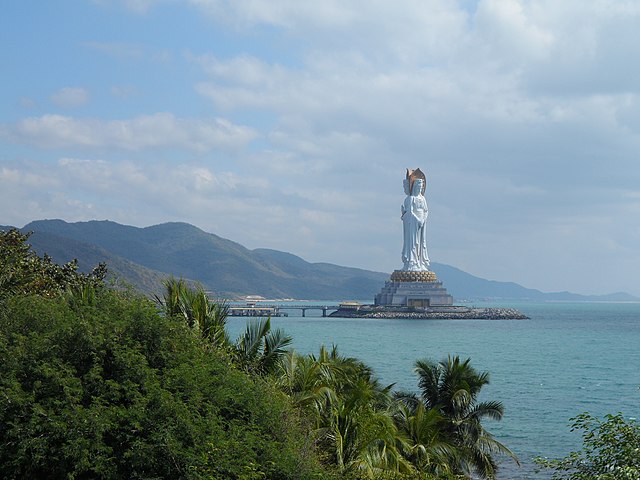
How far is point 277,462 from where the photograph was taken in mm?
11352

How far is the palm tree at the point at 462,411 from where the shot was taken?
19547mm

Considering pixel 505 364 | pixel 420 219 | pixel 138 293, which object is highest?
pixel 420 219

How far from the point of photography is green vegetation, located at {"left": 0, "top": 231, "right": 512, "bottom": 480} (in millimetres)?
10609

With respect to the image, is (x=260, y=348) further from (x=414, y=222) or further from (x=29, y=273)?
(x=414, y=222)

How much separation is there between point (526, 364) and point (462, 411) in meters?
43.1

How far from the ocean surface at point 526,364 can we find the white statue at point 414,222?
16278 millimetres

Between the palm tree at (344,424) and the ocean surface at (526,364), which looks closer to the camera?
the palm tree at (344,424)

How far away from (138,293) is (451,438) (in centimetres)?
906

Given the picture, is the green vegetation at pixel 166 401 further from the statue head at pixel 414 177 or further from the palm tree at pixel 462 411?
the statue head at pixel 414 177

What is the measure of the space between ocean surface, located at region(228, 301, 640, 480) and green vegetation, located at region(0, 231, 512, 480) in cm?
1167

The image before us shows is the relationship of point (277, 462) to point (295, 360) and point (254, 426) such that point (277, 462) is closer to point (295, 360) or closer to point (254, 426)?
point (254, 426)

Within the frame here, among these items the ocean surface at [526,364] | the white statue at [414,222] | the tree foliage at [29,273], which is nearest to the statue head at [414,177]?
the white statue at [414,222]

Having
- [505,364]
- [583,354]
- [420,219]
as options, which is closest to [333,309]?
[420,219]

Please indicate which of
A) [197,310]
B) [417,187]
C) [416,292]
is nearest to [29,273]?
[197,310]
